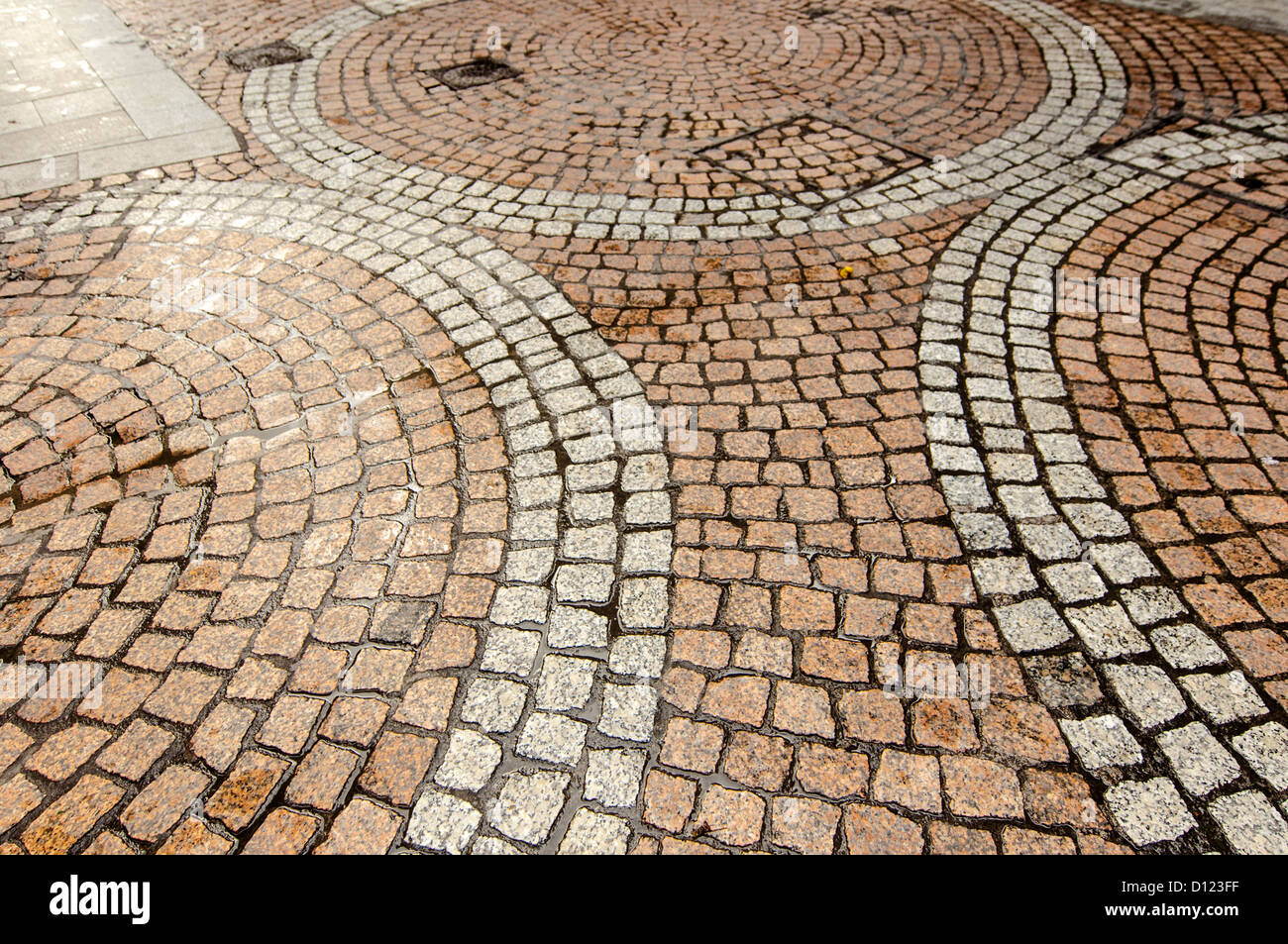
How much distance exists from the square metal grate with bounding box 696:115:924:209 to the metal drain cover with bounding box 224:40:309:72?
190 inches

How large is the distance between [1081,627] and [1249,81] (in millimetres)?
7229

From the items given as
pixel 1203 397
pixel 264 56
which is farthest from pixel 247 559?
pixel 264 56

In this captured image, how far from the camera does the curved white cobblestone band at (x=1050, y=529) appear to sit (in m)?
2.72

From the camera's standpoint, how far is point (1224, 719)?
2.80 m

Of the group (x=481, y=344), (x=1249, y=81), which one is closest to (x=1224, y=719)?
(x=481, y=344)

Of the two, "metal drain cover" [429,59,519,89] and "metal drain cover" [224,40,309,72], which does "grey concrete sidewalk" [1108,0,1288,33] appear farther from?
"metal drain cover" [224,40,309,72]

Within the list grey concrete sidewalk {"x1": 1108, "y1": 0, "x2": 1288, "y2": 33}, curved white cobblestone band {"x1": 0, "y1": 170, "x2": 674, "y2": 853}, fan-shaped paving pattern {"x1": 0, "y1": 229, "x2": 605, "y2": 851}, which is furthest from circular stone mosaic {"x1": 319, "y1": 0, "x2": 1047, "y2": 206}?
fan-shaped paving pattern {"x1": 0, "y1": 229, "x2": 605, "y2": 851}

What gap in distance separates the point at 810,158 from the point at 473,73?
3.75 metres

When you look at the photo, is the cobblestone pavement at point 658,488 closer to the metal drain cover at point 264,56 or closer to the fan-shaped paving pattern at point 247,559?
the fan-shaped paving pattern at point 247,559

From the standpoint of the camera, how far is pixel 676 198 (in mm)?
5723

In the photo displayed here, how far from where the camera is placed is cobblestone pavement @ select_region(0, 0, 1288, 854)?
106 inches

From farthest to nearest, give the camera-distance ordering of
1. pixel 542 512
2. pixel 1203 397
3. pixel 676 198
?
1. pixel 676 198
2. pixel 1203 397
3. pixel 542 512

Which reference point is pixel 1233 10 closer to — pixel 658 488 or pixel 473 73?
pixel 473 73
